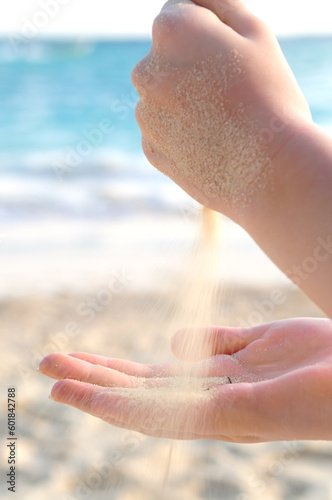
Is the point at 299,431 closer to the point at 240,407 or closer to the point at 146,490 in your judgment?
the point at 240,407

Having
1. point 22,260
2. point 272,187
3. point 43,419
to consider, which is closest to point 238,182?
point 272,187

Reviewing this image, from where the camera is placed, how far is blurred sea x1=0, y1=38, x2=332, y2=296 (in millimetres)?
3648

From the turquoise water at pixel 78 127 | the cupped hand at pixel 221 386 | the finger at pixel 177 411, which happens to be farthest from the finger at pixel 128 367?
the turquoise water at pixel 78 127

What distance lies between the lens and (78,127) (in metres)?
9.54

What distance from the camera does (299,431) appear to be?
117cm

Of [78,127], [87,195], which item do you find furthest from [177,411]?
[78,127]

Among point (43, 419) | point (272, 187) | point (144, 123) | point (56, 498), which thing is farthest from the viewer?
point (43, 419)

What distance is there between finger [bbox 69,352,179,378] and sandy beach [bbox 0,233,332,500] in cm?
55

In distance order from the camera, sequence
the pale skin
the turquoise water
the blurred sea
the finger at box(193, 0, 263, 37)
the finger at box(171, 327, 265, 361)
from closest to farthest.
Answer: the pale skin < the finger at box(193, 0, 263, 37) < the finger at box(171, 327, 265, 361) < the blurred sea < the turquoise water

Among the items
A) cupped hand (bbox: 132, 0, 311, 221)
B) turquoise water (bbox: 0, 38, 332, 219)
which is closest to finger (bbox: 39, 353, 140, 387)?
cupped hand (bbox: 132, 0, 311, 221)

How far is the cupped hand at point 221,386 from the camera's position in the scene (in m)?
1.18

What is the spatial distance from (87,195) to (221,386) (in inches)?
184

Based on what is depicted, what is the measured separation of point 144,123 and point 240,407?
62 centimetres

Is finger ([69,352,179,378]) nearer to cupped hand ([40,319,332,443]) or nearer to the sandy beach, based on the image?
cupped hand ([40,319,332,443])
